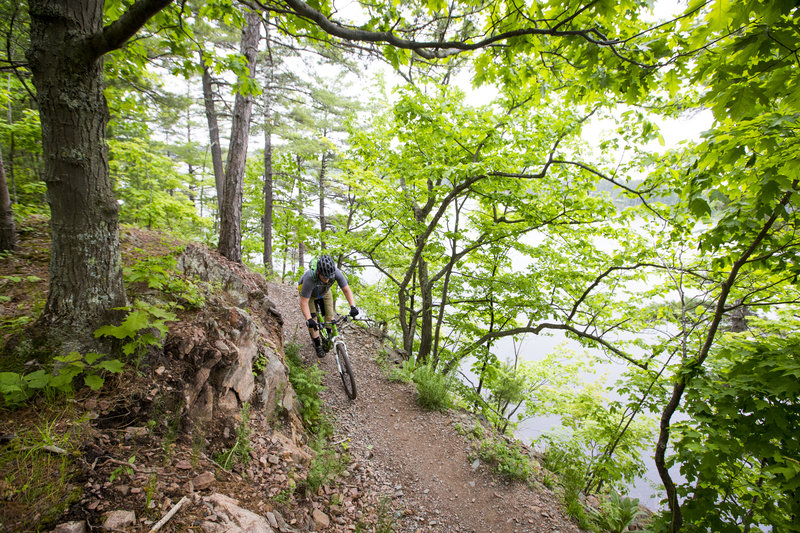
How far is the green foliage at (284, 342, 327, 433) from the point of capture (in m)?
5.06

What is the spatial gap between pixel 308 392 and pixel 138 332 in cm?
321

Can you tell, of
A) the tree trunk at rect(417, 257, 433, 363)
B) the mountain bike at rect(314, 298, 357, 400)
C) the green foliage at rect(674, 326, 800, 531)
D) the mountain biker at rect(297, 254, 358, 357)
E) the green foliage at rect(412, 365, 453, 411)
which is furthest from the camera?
the tree trunk at rect(417, 257, 433, 363)

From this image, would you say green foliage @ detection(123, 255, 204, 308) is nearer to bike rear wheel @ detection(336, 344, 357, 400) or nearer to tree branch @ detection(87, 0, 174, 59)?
tree branch @ detection(87, 0, 174, 59)

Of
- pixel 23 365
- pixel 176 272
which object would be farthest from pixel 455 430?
pixel 23 365

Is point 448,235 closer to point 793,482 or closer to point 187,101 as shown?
point 793,482

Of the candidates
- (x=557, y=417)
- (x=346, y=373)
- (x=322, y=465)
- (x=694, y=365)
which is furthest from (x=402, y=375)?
(x=557, y=417)

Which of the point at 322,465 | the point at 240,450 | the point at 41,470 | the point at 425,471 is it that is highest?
the point at 41,470

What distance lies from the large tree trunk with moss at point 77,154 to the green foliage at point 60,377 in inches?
8.2

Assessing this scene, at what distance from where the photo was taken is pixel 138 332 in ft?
9.29

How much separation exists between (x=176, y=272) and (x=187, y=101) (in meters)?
11.0

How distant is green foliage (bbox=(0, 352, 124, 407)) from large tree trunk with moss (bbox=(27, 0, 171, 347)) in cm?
21

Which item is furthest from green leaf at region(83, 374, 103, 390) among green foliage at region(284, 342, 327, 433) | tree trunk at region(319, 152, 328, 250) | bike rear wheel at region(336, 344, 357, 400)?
tree trunk at region(319, 152, 328, 250)

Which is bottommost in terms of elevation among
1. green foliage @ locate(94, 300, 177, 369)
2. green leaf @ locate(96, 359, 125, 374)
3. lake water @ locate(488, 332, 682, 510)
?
lake water @ locate(488, 332, 682, 510)

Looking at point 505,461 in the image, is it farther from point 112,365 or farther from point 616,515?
point 112,365
